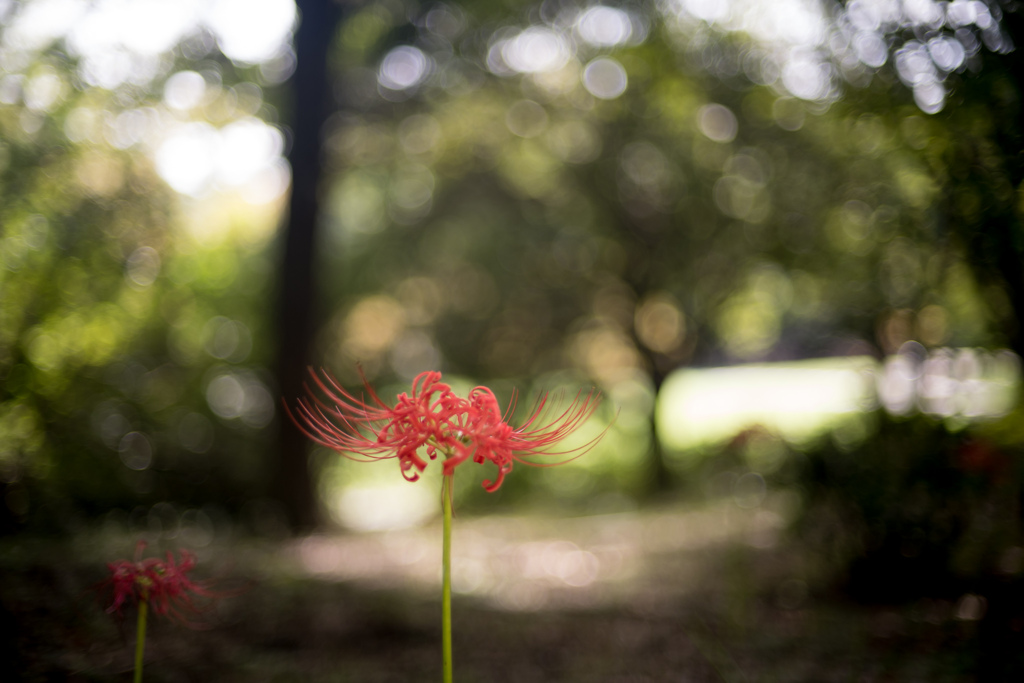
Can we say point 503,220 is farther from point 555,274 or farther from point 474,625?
point 474,625

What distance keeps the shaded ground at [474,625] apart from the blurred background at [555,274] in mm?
78

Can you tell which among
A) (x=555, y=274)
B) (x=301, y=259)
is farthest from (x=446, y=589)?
(x=555, y=274)

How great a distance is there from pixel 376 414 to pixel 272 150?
18.6 ft

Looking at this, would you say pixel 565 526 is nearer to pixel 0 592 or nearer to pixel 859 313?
pixel 859 313

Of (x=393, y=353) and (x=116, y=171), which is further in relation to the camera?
(x=393, y=353)

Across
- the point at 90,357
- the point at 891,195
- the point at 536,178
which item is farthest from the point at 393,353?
the point at 891,195

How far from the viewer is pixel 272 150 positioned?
21.4 feet

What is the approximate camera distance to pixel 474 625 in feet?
12.5

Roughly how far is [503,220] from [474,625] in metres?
6.46

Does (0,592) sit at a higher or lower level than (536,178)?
lower

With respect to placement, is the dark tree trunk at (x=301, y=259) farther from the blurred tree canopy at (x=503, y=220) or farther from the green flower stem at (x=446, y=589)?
the green flower stem at (x=446, y=589)

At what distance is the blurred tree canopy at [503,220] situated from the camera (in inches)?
157

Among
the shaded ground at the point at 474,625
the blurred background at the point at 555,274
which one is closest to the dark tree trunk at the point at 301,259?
the blurred background at the point at 555,274

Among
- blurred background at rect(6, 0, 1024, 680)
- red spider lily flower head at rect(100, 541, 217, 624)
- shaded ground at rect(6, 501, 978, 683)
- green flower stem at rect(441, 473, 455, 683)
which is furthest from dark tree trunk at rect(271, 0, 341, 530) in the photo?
green flower stem at rect(441, 473, 455, 683)
